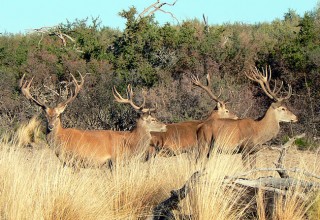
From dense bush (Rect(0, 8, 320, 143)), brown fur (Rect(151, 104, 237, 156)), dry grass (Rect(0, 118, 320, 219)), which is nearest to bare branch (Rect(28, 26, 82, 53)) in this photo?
dense bush (Rect(0, 8, 320, 143))

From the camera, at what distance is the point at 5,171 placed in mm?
7742

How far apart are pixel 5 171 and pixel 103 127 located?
8.96m

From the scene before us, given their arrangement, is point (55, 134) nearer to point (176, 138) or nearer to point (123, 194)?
point (176, 138)

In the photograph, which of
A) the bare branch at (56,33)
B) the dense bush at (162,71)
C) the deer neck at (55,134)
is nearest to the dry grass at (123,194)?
the deer neck at (55,134)

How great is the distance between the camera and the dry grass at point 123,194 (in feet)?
20.3

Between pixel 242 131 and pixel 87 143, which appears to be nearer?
pixel 87 143

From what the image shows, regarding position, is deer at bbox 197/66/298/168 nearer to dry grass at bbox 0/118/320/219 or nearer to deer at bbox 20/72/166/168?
deer at bbox 20/72/166/168

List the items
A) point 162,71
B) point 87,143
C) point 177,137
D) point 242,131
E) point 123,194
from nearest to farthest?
point 123,194
point 87,143
point 242,131
point 177,137
point 162,71

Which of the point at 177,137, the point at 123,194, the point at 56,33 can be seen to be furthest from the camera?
the point at 56,33

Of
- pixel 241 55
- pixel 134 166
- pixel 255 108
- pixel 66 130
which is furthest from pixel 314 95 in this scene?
pixel 134 166

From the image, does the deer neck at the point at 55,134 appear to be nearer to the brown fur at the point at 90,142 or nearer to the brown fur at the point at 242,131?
the brown fur at the point at 90,142

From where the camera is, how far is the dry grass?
620 centimetres

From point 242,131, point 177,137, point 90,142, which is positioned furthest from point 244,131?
point 90,142

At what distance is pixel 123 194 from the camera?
7.34 m
